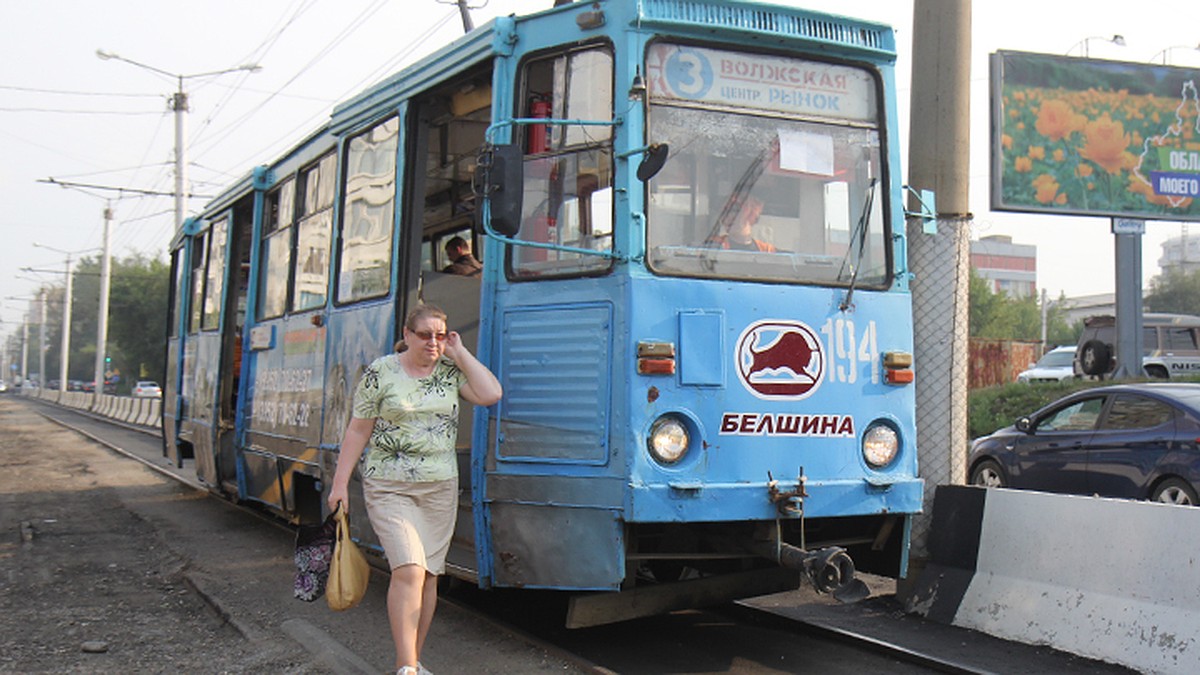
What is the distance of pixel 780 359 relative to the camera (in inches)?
222

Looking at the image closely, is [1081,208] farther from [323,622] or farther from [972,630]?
[323,622]

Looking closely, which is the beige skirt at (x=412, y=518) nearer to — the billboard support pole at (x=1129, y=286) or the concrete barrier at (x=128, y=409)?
the billboard support pole at (x=1129, y=286)

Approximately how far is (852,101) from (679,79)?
3.24ft

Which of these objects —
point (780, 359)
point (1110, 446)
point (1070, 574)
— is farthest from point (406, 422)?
point (1110, 446)

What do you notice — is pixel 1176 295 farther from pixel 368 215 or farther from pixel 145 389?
pixel 368 215

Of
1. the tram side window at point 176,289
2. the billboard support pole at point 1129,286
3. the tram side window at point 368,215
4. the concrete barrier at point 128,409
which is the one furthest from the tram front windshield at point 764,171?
the concrete barrier at point 128,409

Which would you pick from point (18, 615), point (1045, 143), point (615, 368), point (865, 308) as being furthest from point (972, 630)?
point (1045, 143)

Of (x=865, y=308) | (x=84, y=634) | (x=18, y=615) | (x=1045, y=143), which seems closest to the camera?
(x=865, y=308)

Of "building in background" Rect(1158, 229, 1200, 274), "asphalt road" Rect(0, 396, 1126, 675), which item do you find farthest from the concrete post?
"building in background" Rect(1158, 229, 1200, 274)

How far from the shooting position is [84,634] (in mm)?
6695

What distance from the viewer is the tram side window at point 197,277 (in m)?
12.9

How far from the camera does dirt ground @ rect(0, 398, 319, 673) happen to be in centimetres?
608

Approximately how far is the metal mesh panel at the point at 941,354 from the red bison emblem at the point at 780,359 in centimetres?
247

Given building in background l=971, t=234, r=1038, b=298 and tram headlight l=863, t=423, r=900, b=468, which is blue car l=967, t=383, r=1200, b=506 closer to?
tram headlight l=863, t=423, r=900, b=468
